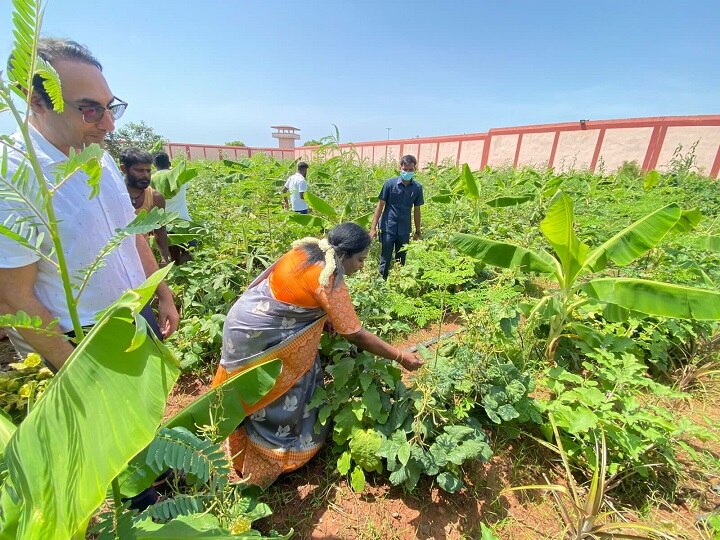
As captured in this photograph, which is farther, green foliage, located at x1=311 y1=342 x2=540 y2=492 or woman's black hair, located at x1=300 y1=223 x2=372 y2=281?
woman's black hair, located at x1=300 y1=223 x2=372 y2=281

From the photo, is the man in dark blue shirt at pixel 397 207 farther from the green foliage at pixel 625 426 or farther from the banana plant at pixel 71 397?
the banana plant at pixel 71 397

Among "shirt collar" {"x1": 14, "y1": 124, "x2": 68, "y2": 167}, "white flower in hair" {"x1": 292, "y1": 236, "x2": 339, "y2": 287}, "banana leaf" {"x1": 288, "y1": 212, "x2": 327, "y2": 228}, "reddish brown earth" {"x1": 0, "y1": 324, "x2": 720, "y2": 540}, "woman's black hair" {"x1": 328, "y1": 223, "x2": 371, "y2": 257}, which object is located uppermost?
"shirt collar" {"x1": 14, "y1": 124, "x2": 68, "y2": 167}

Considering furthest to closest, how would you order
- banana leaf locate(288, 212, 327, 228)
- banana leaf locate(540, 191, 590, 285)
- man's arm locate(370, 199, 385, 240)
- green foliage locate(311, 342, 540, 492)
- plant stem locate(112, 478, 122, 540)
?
man's arm locate(370, 199, 385, 240) < banana leaf locate(288, 212, 327, 228) < banana leaf locate(540, 191, 590, 285) < green foliage locate(311, 342, 540, 492) < plant stem locate(112, 478, 122, 540)

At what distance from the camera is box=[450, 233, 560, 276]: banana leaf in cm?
296

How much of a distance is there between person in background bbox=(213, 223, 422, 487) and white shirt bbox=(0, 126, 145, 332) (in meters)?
0.66

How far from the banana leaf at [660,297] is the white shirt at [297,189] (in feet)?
17.6

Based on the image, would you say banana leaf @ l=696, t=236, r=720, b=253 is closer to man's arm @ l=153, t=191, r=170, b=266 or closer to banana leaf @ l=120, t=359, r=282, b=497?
banana leaf @ l=120, t=359, r=282, b=497

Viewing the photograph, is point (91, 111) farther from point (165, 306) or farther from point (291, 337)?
point (291, 337)

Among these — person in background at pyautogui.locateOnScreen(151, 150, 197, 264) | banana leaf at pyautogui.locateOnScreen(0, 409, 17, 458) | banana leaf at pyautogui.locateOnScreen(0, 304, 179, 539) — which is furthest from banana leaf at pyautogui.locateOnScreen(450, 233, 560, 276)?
person in background at pyautogui.locateOnScreen(151, 150, 197, 264)

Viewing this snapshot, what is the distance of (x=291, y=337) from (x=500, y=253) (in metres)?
2.09

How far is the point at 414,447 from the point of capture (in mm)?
1836

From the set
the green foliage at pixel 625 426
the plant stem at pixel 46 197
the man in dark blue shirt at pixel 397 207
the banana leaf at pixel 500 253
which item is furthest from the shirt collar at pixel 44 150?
the man in dark blue shirt at pixel 397 207

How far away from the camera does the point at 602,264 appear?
279cm

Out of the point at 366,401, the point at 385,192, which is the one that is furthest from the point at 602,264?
the point at 385,192
